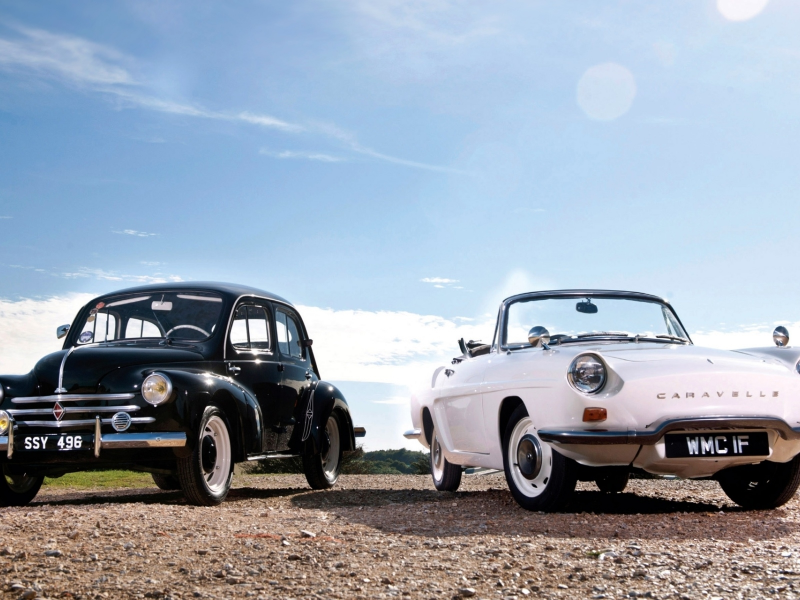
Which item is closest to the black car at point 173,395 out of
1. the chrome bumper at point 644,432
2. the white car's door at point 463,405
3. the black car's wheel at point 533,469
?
the white car's door at point 463,405

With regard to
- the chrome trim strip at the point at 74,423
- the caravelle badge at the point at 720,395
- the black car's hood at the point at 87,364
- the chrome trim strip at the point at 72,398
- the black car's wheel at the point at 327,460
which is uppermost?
the black car's hood at the point at 87,364

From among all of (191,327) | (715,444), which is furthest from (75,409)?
(715,444)

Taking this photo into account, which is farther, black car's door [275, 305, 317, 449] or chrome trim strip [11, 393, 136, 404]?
black car's door [275, 305, 317, 449]

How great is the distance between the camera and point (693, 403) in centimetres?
634

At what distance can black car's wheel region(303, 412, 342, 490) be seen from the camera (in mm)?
10273

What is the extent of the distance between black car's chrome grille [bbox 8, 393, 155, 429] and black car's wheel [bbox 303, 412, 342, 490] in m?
2.95

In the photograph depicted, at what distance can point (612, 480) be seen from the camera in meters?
7.84

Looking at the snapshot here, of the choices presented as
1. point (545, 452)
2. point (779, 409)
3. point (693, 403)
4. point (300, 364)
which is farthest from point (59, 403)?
point (779, 409)

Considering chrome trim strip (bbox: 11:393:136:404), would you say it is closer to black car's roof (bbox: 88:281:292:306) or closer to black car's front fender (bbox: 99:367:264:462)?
black car's front fender (bbox: 99:367:264:462)

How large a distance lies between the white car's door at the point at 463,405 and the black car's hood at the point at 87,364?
259 cm

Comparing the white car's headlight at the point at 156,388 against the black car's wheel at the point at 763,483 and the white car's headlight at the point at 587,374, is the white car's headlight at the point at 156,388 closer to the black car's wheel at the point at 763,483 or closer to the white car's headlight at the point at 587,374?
the white car's headlight at the point at 587,374

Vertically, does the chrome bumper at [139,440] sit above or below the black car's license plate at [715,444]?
above

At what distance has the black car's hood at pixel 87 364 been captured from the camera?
794cm

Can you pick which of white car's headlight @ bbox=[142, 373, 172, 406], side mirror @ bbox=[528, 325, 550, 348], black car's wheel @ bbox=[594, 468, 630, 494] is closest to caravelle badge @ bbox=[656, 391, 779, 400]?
black car's wheel @ bbox=[594, 468, 630, 494]
